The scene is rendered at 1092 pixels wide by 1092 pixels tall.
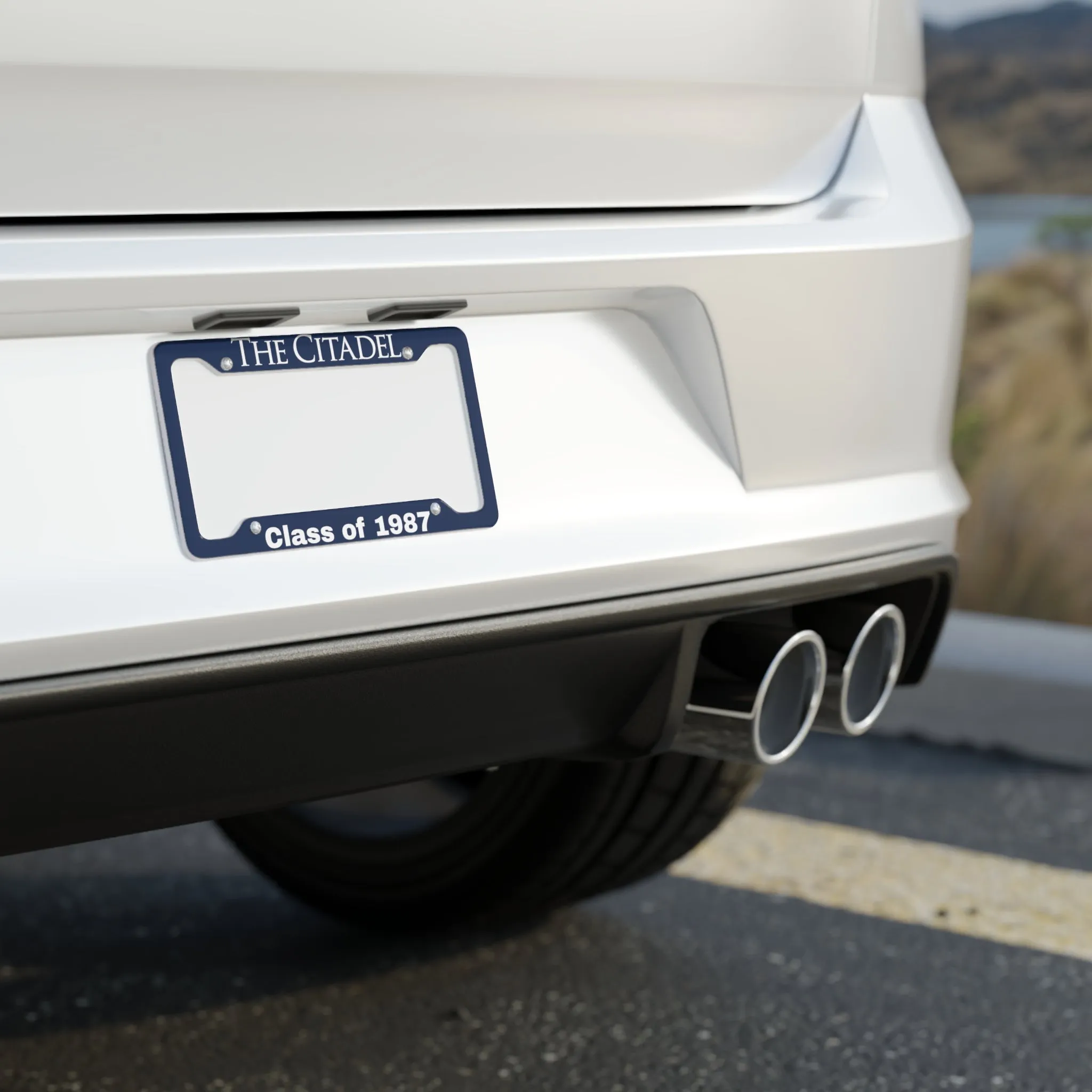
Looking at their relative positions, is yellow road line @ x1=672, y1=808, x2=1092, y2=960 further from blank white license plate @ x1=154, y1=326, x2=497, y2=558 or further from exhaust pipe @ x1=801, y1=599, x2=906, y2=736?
blank white license plate @ x1=154, y1=326, x2=497, y2=558

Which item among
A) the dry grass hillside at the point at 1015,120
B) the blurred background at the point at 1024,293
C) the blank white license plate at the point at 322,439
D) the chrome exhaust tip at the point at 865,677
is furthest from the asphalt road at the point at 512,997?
the dry grass hillside at the point at 1015,120

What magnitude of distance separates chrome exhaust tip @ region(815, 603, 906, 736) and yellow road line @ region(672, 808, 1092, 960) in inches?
32.2

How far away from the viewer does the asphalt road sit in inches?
89.0

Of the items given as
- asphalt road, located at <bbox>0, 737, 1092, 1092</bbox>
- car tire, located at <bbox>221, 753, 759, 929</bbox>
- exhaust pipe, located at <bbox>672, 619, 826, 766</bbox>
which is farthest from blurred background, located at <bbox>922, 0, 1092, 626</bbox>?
exhaust pipe, located at <bbox>672, 619, 826, 766</bbox>

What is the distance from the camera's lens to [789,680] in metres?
2.01

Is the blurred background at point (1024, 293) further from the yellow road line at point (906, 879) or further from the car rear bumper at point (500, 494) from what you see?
the car rear bumper at point (500, 494)

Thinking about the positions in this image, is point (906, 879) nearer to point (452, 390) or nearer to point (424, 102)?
point (452, 390)

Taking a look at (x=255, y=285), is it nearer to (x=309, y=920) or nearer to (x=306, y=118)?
(x=306, y=118)

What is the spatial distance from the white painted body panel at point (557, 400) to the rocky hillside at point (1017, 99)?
525cm

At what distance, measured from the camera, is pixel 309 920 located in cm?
280

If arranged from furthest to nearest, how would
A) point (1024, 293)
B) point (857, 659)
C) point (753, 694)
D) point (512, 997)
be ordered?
1. point (1024, 293)
2. point (512, 997)
3. point (857, 659)
4. point (753, 694)

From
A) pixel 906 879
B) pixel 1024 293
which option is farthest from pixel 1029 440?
pixel 906 879

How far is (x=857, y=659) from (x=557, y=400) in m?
0.52

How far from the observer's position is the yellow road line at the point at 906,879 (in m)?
2.82
